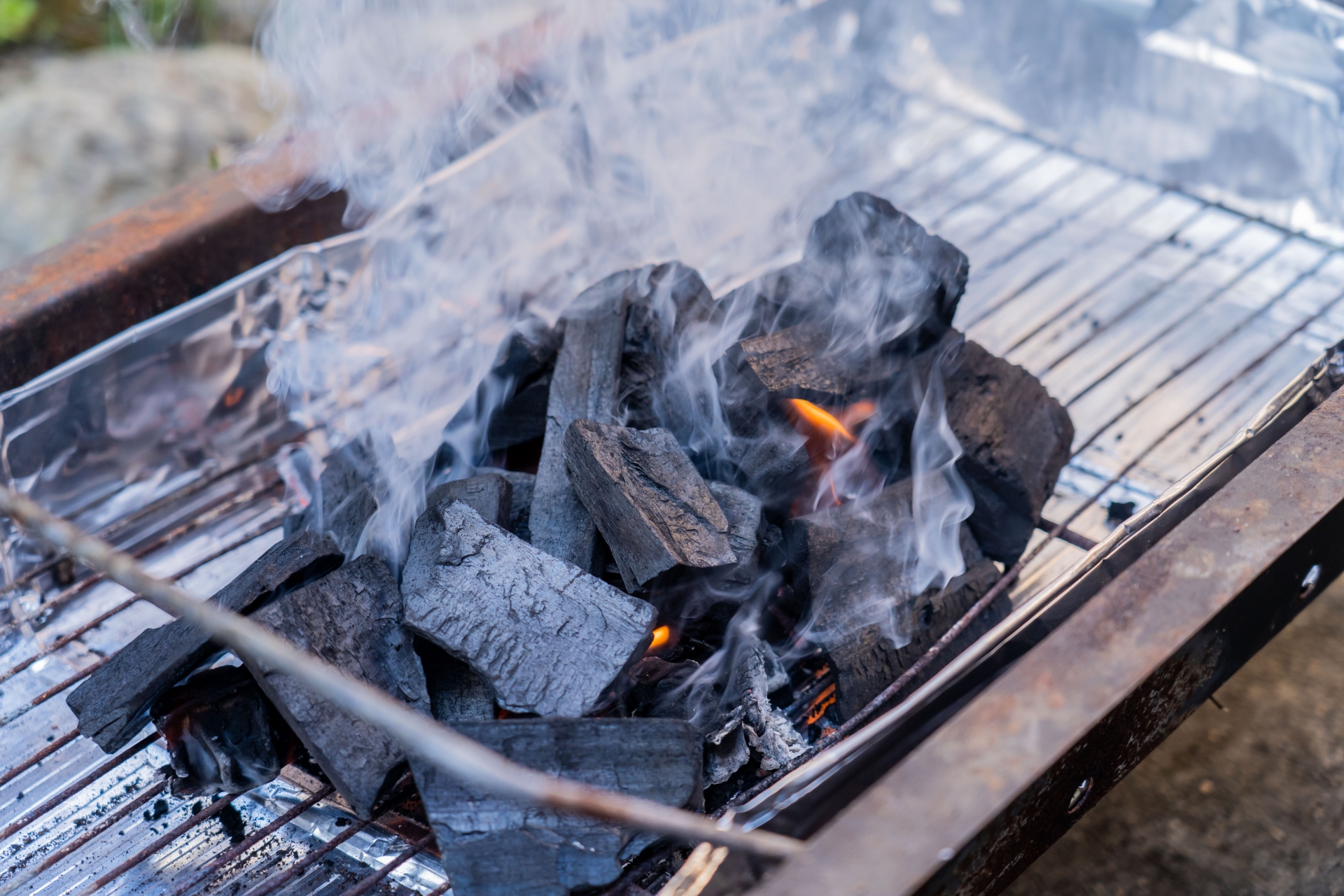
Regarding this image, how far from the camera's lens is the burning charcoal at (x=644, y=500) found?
1.54 m

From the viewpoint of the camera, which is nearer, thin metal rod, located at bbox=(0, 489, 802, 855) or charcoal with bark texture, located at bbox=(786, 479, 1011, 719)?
thin metal rod, located at bbox=(0, 489, 802, 855)

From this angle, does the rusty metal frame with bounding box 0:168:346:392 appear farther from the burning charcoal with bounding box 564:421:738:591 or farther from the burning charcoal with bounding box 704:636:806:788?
the burning charcoal with bounding box 704:636:806:788

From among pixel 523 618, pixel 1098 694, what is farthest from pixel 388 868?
pixel 1098 694

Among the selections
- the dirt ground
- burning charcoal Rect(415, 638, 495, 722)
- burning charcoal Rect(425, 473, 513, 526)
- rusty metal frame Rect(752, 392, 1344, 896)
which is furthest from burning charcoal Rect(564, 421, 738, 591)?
the dirt ground

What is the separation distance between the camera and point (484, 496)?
5.54 feet

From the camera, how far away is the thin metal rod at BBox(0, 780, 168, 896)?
1.46 meters

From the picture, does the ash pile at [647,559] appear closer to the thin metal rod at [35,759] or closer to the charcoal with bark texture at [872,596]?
the charcoal with bark texture at [872,596]

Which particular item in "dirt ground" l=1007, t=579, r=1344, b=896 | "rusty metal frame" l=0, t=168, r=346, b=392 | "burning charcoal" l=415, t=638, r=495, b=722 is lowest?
"dirt ground" l=1007, t=579, r=1344, b=896

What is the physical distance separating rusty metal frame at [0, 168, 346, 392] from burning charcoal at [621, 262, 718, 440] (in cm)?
92

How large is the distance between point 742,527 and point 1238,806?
4.25ft

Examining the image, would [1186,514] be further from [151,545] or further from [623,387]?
[151,545]

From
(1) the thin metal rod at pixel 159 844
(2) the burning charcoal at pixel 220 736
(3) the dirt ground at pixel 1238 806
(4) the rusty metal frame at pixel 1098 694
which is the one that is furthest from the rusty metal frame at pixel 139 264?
(3) the dirt ground at pixel 1238 806

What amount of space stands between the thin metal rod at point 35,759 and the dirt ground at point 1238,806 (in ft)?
5.34

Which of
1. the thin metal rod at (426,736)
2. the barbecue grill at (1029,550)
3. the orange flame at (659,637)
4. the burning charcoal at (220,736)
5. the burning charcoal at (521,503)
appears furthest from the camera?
the burning charcoal at (521,503)
